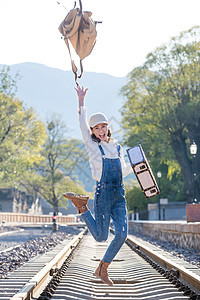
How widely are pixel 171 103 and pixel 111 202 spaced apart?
37.3 metres

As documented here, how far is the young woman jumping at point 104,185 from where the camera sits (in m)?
5.31

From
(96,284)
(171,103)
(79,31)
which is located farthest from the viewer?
(171,103)

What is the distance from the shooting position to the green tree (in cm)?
4138

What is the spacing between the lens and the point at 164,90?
43.2m

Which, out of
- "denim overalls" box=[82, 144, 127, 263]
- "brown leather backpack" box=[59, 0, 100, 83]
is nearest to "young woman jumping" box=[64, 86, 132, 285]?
"denim overalls" box=[82, 144, 127, 263]

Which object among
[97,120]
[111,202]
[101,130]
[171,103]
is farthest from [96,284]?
[171,103]

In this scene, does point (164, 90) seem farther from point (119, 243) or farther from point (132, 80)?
point (119, 243)

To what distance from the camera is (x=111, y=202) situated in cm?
533

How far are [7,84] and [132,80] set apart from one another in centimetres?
1195

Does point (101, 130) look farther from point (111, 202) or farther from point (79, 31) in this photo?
point (79, 31)

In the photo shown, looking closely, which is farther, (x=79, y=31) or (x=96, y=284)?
(x=96, y=284)

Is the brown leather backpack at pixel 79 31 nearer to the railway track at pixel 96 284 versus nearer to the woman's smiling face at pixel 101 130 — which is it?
the woman's smiling face at pixel 101 130

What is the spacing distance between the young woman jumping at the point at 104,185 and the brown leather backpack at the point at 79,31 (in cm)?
68

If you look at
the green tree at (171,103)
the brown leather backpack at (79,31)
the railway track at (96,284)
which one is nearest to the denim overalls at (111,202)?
the railway track at (96,284)
